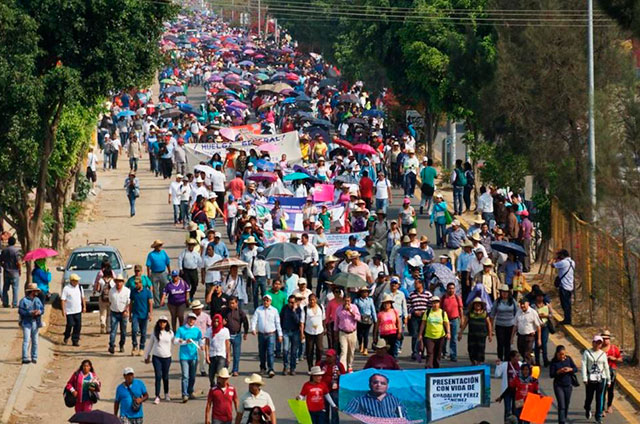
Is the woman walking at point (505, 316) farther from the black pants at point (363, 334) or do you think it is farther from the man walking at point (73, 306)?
the man walking at point (73, 306)

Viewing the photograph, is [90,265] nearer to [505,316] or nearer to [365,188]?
[505,316]

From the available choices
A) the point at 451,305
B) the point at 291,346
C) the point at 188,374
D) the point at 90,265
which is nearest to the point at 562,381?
the point at 451,305

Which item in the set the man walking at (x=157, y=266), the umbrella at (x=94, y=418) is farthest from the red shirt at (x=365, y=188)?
the umbrella at (x=94, y=418)

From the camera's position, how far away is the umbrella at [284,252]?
2912cm

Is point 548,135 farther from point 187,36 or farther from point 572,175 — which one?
point 187,36

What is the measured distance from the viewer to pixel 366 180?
39.5 m

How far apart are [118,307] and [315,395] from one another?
22.3 ft

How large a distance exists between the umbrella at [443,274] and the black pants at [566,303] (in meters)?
2.61

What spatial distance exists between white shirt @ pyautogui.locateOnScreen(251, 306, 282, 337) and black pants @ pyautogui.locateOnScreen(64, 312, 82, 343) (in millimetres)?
4307

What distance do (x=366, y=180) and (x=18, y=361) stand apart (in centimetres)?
1485

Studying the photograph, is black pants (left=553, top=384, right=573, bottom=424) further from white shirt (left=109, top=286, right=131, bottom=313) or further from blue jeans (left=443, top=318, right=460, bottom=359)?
white shirt (left=109, top=286, right=131, bottom=313)

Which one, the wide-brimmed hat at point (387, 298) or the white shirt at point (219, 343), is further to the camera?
the wide-brimmed hat at point (387, 298)

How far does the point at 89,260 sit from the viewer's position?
101 ft

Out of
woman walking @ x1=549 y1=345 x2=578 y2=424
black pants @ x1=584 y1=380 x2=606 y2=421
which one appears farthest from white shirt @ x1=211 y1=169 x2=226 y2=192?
woman walking @ x1=549 y1=345 x2=578 y2=424
